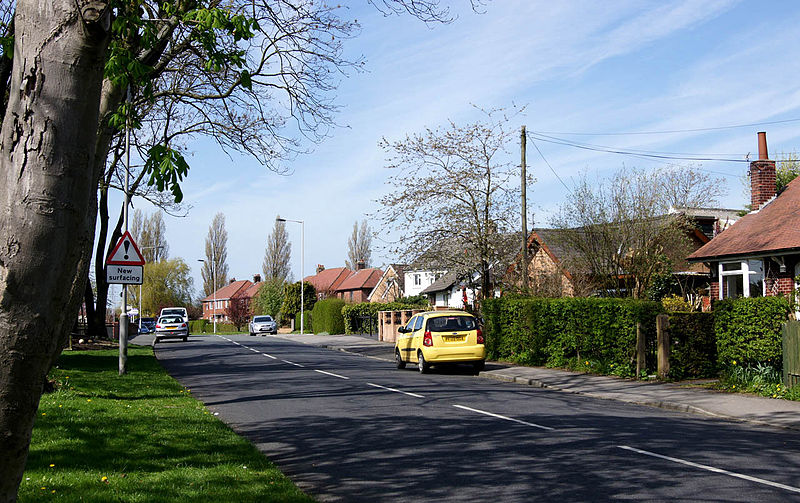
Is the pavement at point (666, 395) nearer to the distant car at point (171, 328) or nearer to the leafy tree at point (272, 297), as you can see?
the distant car at point (171, 328)

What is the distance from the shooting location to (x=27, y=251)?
307 centimetres

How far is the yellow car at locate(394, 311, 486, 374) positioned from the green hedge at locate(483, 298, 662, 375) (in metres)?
2.34

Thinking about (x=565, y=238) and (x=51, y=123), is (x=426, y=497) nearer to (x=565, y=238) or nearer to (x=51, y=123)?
(x=51, y=123)

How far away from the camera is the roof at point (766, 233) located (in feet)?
77.8

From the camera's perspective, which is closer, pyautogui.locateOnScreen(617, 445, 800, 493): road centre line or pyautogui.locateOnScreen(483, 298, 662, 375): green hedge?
pyautogui.locateOnScreen(617, 445, 800, 493): road centre line

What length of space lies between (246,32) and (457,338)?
14.4 m

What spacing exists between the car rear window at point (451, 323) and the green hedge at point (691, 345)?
5527 millimetres

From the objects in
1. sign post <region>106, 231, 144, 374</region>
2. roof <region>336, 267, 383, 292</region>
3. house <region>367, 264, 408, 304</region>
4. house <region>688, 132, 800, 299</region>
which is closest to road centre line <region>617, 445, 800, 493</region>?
sign post <region>106, 231, 144, 374</region>

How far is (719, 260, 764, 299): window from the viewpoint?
2550cm

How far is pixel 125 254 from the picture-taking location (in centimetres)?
1731

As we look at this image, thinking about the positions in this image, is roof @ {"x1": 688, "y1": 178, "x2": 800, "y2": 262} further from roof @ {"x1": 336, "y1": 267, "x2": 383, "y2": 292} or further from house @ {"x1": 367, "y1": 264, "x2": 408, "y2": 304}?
roof @ {"x1": 336, "y1": 267, "x2": 383, "y2": 292}

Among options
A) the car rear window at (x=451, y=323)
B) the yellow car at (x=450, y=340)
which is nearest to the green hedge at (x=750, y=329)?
the yellow car at (x=450, y=340)

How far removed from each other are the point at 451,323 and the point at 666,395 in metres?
7.22

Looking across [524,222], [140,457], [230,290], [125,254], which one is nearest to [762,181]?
[524,222]
